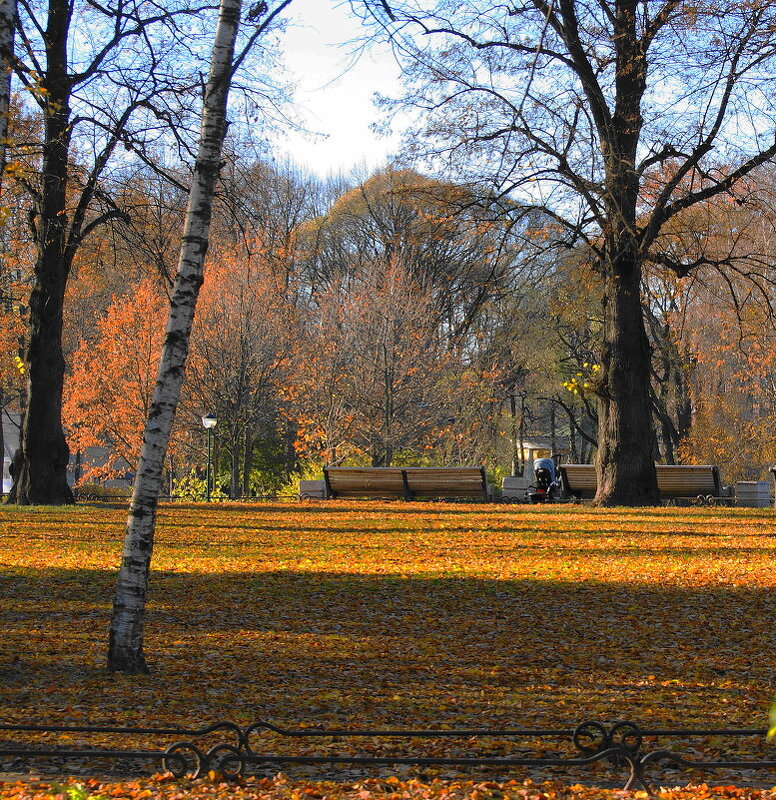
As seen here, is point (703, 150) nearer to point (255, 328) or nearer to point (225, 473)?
point (255, 328)

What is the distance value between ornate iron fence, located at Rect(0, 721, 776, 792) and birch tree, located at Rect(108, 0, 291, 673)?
117 cm

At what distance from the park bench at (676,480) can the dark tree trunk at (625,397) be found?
104 inches

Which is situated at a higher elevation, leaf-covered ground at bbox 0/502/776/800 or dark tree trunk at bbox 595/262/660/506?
dark tree trunk at bbox 595/262/660/506

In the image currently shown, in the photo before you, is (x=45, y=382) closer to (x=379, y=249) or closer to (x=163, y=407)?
(x=163, y=407)

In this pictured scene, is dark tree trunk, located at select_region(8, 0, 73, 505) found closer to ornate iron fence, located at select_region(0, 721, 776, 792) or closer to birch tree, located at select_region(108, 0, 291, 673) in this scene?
birch tree, located at select_region(108, 0, 291, 673)

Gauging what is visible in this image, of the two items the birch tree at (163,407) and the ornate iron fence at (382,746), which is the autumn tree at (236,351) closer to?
the birch tree at (163,407)

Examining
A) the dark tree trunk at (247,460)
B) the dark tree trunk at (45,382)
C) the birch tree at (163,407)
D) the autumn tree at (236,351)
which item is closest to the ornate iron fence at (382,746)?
the birch tree at (163,407)

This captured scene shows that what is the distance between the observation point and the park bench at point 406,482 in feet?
67.7

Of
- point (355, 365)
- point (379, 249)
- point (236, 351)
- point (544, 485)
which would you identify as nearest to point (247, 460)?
point (236, 351)

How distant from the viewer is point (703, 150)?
1425cm

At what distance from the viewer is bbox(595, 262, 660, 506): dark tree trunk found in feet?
55.1

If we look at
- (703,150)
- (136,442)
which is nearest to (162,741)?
(703,150)

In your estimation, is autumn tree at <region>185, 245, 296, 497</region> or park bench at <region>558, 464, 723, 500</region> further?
autumn tree at <region>185, 245, 296, 497</region>

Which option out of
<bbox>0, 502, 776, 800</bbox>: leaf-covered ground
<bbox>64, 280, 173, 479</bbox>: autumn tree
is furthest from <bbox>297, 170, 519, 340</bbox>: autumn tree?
<bbox>0, 502, 776, 800</bbox>: leaf-covered ground
